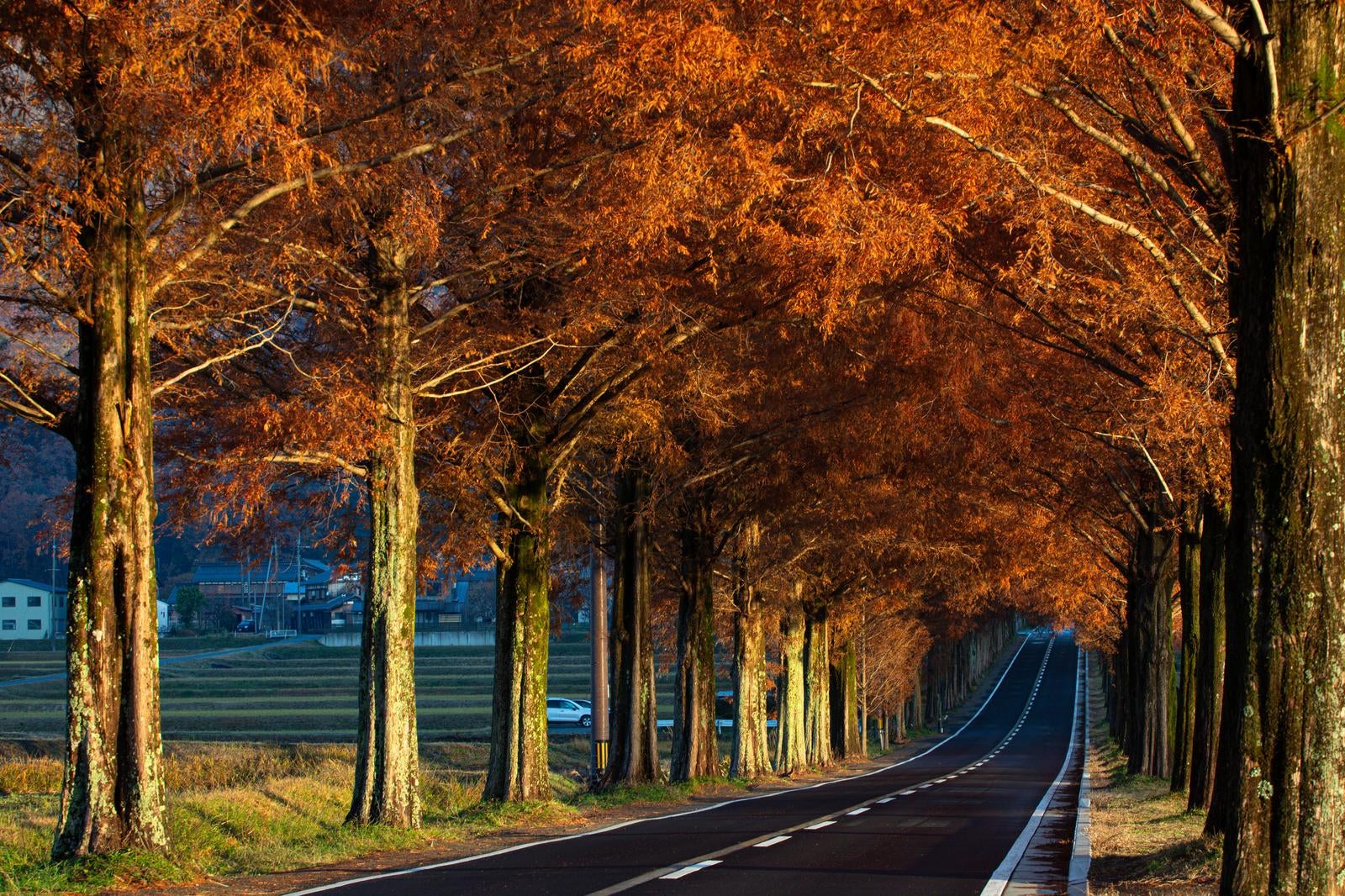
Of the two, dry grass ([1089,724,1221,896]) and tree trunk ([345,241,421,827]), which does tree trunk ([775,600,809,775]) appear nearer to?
dry grass ([1089,724,1221,896])

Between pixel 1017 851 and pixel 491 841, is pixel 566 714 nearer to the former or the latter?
pixel 491 841

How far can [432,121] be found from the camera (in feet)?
48.2

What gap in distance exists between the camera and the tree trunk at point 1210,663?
19922mm

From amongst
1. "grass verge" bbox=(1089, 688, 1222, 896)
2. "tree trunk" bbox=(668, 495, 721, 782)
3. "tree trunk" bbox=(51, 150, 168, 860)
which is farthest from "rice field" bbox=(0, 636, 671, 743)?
"tree trunk" bbox=(51, 150, 168, 860)

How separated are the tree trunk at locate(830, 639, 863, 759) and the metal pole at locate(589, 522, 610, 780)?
26.7 meters

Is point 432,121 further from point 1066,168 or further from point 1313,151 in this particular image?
point 1313,151

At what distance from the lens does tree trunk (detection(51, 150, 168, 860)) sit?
38.1 feet

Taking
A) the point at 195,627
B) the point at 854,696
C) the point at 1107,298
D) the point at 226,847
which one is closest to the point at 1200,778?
the point at 1107,298

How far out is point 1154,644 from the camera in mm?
30562

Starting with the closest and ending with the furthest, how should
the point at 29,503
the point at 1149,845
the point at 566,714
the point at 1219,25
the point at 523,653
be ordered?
the point at 1219,25, the point at 1149,845, the point at 523,653, the point at 566,714, the point at 29,503

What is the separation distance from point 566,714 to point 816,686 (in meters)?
22.8

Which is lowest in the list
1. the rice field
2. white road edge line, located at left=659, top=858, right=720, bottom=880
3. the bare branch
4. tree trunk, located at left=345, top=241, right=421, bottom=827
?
the rice field

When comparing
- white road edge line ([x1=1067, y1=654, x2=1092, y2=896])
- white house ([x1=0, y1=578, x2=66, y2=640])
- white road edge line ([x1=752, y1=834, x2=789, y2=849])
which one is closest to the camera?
white road edge line ([x1=1067, y1=654, x2=1092, y2=896])

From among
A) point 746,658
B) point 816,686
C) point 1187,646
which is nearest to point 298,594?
point 816,686
